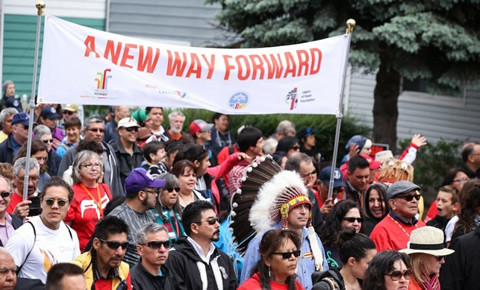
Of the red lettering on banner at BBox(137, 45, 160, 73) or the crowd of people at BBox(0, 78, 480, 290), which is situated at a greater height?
the red lettering on banner at BBox(137, 45, 160, 73)

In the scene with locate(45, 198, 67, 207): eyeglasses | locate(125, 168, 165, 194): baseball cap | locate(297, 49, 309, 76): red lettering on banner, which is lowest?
locate(45, 198, 67, 207): eyeglasses

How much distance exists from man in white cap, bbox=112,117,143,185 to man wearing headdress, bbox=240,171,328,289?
411 centimetres

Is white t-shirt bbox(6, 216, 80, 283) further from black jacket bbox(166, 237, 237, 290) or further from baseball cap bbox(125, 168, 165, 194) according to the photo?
baseball cap bbox(125, 168, 165, 194)

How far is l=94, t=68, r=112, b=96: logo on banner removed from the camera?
8914 mm

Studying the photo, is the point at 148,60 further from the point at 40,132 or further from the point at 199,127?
the point at 199,127

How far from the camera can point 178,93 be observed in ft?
30.7

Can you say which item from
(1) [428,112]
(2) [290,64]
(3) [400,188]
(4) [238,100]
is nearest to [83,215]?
(4) [238,100]

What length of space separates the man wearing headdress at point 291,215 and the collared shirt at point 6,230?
195 cm

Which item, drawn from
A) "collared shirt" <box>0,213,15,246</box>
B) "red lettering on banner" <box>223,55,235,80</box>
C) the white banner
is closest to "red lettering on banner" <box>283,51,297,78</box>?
the white banner

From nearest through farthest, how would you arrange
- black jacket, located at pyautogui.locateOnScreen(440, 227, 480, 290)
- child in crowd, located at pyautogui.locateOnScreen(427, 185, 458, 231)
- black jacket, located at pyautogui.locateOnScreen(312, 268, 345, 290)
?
1. black jacket, located at pyautogui.locateOnScreen(312, 268, 345, 290)
2. black jacket, located at pyautogui.locateOnScreen(440, 227, 480, 290)
3. child in crowd, located at pyautogui.locateOnScreen(427, 185, 458, 231)

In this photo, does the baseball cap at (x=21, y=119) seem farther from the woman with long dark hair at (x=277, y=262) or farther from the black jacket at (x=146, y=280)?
the woman with long dark hair at (x=277, y=262)

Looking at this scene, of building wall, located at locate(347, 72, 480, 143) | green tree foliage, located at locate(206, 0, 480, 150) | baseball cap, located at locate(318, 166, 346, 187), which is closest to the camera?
baseball cap, located at locate(318, 166, 346, 187)

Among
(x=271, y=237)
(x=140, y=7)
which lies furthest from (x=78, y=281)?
(x=140, y=7)

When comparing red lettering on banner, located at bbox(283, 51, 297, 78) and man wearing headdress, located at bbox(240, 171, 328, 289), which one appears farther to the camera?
red lettering on banner, located at bbox(283, 51, 297, 78)
